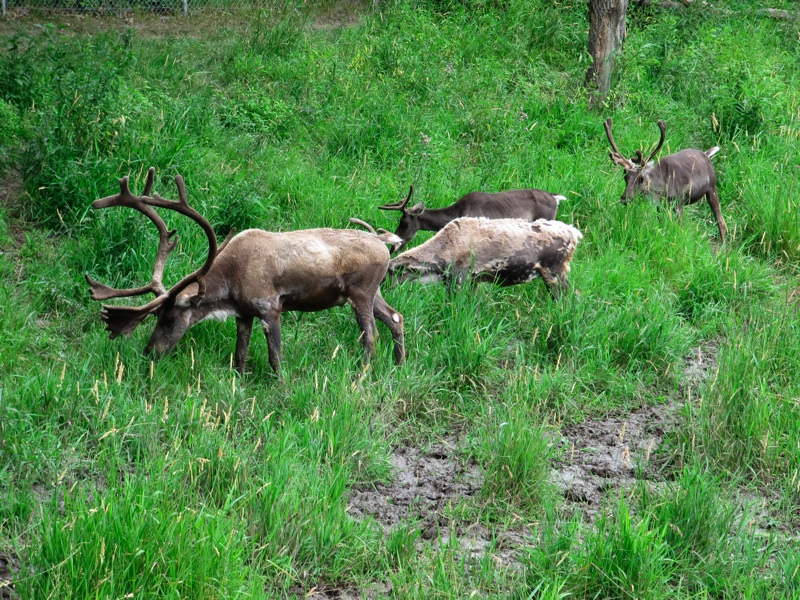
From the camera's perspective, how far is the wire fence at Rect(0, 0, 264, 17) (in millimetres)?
13992

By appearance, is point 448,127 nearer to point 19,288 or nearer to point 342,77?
point 342,77

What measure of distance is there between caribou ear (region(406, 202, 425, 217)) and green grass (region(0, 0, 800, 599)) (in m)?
0.38

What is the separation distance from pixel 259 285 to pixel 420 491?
2036mm

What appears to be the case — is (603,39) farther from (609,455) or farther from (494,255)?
(609,455)

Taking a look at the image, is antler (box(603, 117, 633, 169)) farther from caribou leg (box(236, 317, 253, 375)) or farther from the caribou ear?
caribou leg (box(236, 317, 253, 375))

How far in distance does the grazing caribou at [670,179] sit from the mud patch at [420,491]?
4515 mm

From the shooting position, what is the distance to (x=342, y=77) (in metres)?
12.8

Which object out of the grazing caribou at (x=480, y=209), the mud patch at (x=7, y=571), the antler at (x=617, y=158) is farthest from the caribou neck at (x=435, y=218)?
the mud patch at (x=7, y=571)

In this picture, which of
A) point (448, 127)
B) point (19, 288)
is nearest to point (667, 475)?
point (19, 288)

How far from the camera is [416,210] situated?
32.1ft

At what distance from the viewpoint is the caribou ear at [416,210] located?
9.71 metres

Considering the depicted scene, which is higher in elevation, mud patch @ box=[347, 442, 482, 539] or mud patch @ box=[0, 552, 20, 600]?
mud patch @ box=[0, 552, 20, 600]

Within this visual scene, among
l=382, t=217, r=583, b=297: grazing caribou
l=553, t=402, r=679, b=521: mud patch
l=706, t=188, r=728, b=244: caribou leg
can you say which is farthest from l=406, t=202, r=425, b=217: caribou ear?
l=706, t=188, r=728, b=244: caribou leg

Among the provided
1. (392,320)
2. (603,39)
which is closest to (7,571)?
(392,320)
